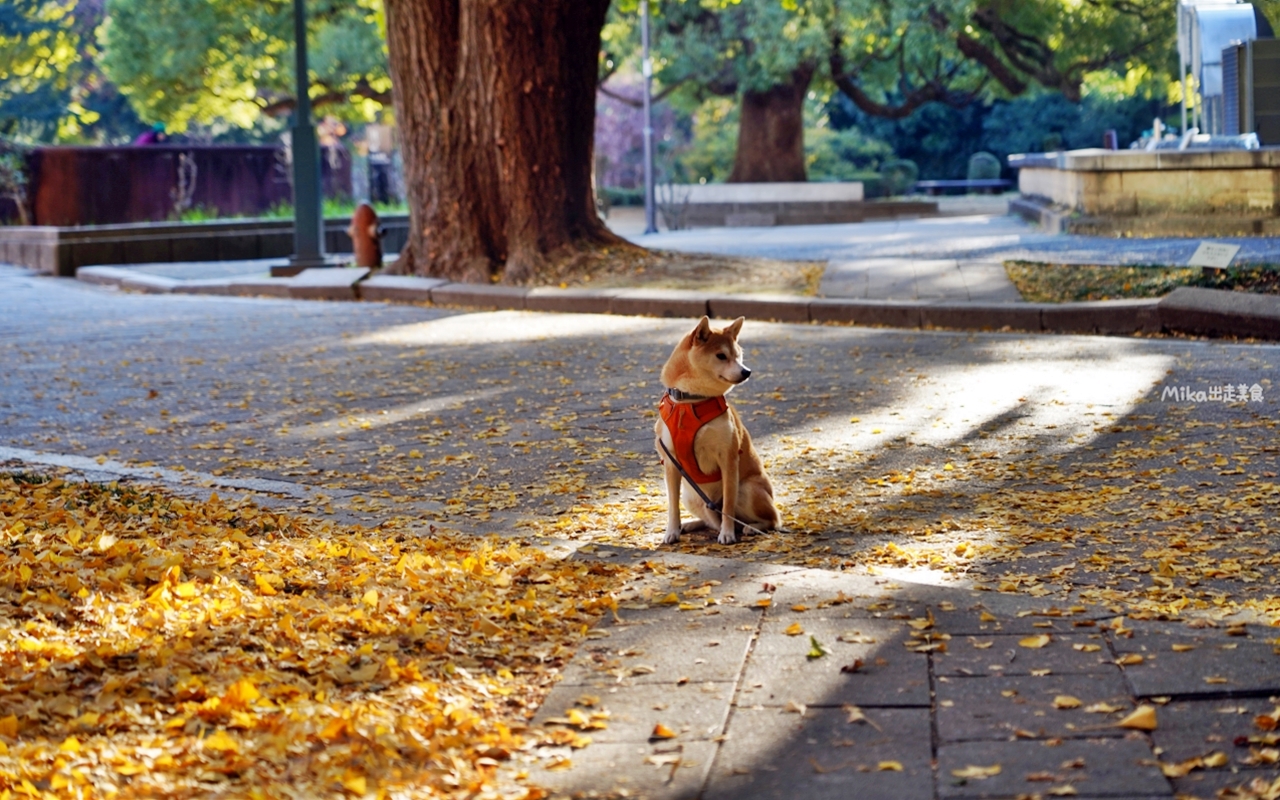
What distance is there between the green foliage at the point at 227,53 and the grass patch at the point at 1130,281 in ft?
57.8

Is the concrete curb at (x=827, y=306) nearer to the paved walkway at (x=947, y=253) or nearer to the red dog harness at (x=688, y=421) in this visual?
the paved walkway at (x=947, y=253)

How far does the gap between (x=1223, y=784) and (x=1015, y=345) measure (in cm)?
826

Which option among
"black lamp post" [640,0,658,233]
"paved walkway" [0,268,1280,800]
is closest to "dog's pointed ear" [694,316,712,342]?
"paved walkway" [0,268,1280,800]

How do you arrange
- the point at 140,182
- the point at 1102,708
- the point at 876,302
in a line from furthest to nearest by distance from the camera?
the point at 140,182, the point at 876,302, the point at 1102,708

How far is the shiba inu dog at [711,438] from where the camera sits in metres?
5.49

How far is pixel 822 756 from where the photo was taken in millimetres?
3535

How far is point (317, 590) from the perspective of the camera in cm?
493

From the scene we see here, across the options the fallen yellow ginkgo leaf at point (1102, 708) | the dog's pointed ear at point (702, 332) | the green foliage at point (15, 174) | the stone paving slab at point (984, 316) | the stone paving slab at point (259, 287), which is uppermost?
the green foliage at point (15, 174)

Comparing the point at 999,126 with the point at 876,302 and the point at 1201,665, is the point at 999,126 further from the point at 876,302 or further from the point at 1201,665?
the point at 1201,665

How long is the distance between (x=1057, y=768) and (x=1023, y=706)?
1.27 ft

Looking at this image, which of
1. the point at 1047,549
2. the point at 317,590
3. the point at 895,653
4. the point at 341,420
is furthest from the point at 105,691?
the point at 341,420

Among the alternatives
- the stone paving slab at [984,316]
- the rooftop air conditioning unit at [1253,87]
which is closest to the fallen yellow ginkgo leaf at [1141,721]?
the stone paving slab at [984,316]

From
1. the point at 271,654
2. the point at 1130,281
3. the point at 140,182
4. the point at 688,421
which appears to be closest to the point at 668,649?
the point at 271,654

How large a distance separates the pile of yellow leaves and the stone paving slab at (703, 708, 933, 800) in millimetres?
531
